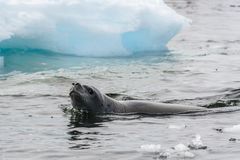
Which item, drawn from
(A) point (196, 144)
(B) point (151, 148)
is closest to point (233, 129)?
(A) point (196, 144)

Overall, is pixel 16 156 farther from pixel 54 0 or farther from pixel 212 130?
pixel 54 0

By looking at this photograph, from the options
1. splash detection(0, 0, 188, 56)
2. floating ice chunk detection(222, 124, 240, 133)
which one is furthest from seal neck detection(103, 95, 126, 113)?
splash detection(0, 0, 188, 56)

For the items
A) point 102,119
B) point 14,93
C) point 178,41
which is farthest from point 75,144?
point 178,41

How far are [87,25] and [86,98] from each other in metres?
5.20

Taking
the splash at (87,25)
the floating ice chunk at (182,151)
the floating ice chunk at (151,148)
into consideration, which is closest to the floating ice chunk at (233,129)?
the floating ice chunk at (182,151)

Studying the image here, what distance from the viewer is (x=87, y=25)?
13133 millimetres

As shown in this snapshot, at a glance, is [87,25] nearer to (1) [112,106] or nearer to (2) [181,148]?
(1) [112,106]

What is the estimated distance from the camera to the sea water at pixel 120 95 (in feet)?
20.3

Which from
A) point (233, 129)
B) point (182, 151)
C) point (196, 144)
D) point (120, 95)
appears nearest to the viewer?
point (182, 151)

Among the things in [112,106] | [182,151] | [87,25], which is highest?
[87,25]

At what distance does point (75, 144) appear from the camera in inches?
253

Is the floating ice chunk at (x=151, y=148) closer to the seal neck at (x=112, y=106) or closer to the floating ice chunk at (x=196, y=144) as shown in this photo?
the floating ice chunk at (x=196, y=144)

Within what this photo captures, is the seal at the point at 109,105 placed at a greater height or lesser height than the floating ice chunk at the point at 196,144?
greater

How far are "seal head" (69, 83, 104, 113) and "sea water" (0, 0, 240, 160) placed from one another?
15cm
